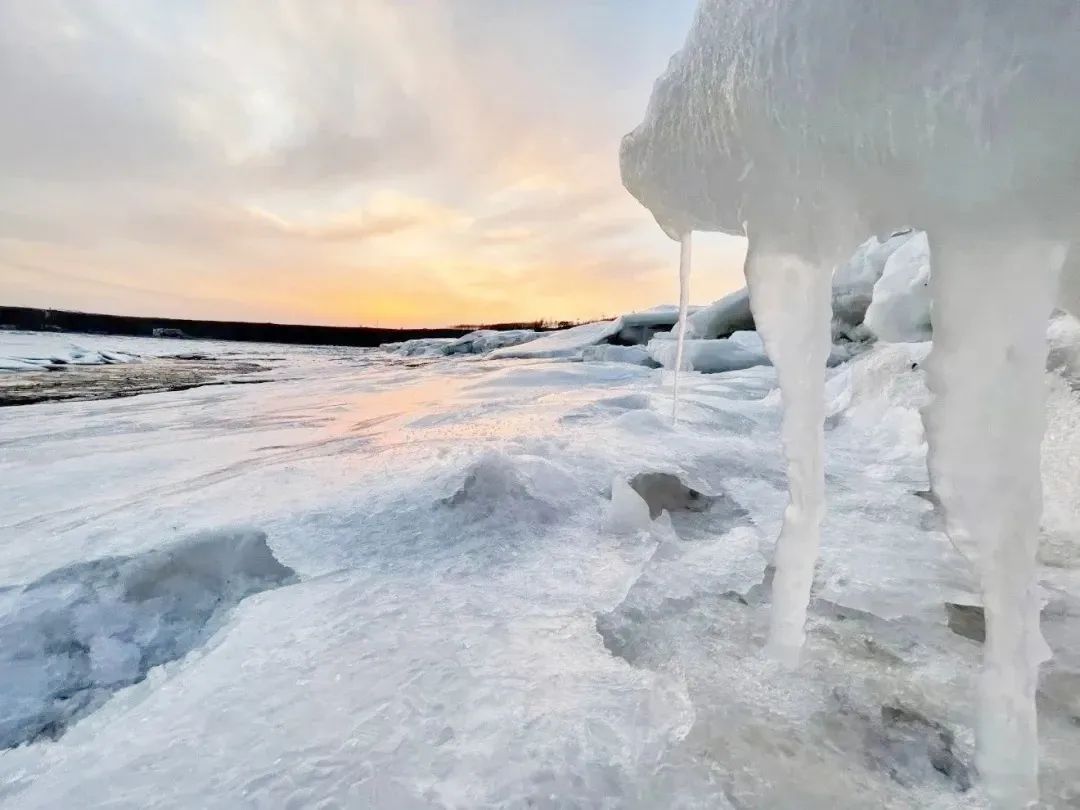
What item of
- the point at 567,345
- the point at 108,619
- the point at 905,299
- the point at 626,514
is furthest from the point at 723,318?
the point at 108,619

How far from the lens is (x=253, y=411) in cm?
608

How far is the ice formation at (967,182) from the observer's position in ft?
2.80

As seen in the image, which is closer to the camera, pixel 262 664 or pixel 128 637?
pixel 262 664

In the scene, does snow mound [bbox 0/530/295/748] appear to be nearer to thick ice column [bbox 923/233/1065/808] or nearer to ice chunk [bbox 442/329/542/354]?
thick ice column [bbox 923/233/1065/808]

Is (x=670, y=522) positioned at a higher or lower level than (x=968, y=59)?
lower

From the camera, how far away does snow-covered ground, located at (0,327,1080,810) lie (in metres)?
0.97

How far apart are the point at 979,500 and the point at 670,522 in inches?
56.6

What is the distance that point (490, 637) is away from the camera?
4.56 ft

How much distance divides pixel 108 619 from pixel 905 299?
18.7 feet

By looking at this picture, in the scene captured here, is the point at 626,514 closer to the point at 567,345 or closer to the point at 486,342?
the point at 567,345

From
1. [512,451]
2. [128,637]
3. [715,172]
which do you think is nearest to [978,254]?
[715,172]

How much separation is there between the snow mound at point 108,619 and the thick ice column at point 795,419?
145cm

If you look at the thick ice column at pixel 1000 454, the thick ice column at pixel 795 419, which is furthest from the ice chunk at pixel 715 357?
the thick ice column at pixel 1000 454

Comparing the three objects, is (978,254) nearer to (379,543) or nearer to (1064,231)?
(1064,231)
